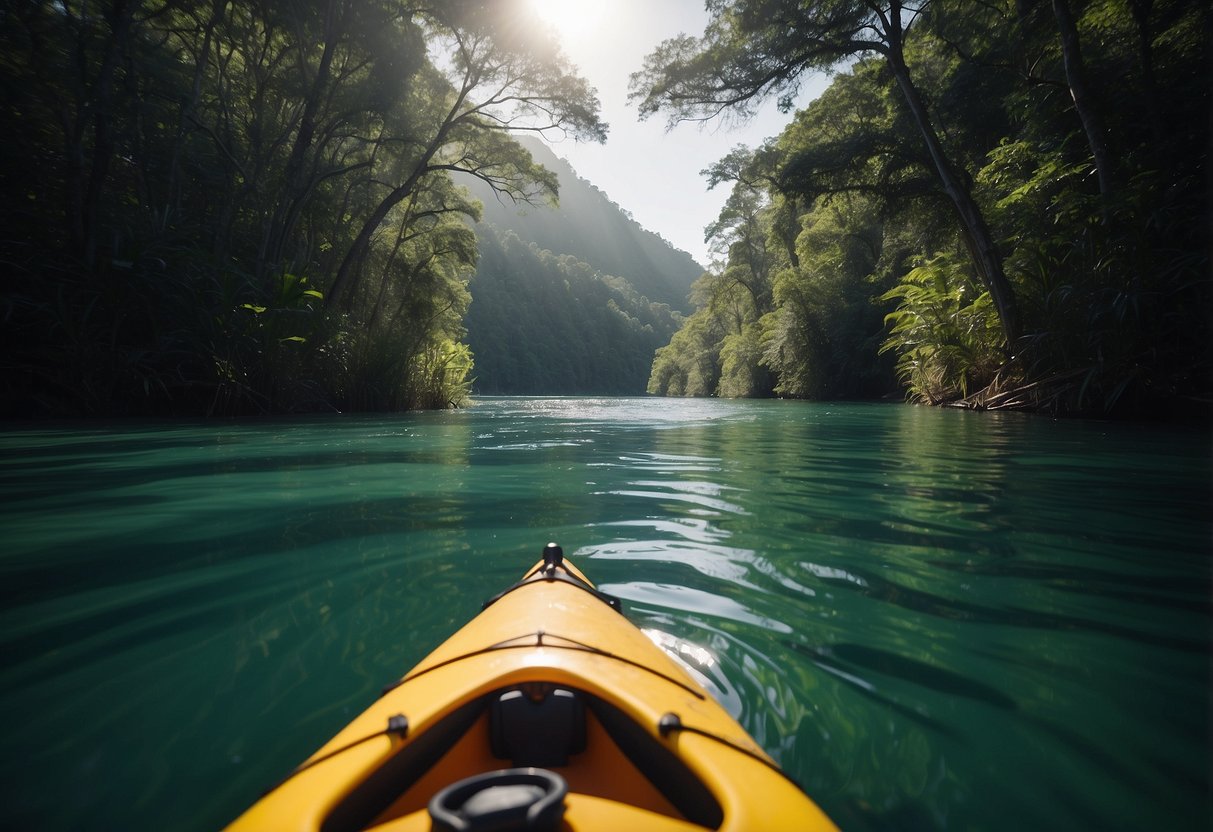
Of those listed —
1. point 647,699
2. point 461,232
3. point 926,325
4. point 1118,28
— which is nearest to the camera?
point 647,699

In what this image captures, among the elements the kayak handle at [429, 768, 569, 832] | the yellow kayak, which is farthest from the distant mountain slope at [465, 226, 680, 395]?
the kayak handle at [429, 768, 569, 832]

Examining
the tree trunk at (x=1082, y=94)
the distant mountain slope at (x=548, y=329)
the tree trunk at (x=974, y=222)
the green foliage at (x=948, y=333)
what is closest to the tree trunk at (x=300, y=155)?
the tree trunk at (x=974, y=222)

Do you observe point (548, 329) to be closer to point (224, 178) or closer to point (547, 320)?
point (547, 320)

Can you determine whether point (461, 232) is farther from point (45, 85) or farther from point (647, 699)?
point (647, 699)

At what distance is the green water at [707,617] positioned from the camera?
1180 millimetres

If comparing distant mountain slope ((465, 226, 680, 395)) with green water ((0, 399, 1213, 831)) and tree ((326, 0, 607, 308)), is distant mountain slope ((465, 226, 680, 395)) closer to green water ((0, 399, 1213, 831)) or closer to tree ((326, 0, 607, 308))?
tree ((326, 0, 607, 308))

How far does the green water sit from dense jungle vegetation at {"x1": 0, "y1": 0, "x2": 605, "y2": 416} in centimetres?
360

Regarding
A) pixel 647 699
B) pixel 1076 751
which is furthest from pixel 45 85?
pixel 1076 751

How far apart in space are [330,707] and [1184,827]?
70.6 inches

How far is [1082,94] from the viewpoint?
24.5 ft

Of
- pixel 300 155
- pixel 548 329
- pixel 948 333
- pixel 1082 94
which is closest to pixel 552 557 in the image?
pixel 1082 94

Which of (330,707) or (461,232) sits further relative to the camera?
(461,232)

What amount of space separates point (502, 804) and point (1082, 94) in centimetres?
1045

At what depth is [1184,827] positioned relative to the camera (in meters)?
1.05
